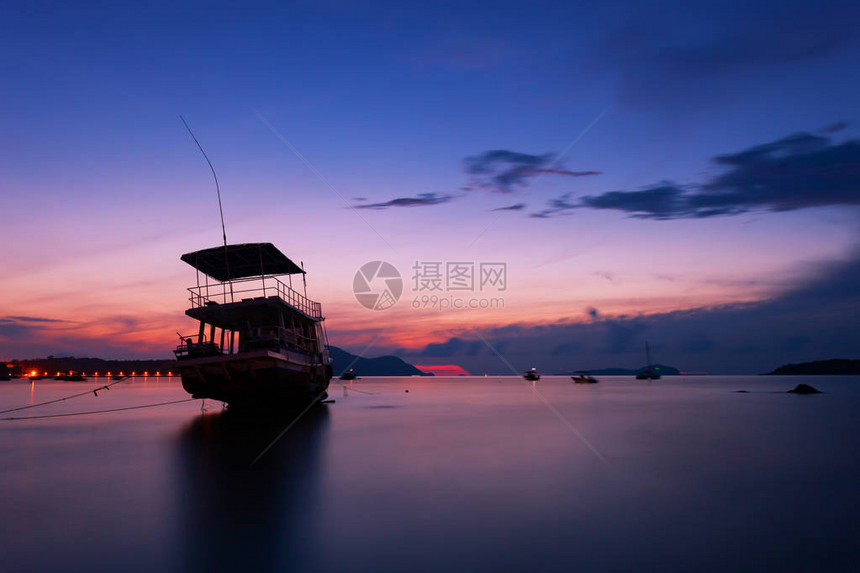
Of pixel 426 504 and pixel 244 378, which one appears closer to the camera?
pixel 426 504

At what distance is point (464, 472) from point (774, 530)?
321 inches

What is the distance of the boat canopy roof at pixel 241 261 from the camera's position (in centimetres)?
2841

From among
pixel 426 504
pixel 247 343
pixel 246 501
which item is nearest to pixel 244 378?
pixel 247 343

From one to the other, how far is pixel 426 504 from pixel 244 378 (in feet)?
59.4

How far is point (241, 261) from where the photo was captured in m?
31.2

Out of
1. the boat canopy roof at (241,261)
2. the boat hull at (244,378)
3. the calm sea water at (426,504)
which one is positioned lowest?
the calm sea water at (426,504)

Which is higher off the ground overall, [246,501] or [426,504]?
[246,501]

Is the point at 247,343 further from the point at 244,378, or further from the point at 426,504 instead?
the point at 426,504

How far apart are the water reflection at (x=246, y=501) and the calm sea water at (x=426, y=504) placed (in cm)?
6

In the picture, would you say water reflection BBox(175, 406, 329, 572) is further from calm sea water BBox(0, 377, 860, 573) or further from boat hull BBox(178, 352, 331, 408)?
boat hull BBox(178, 352, 331, 408)

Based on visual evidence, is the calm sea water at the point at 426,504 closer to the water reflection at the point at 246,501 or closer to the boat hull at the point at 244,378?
the water reflection at the point at 246,501

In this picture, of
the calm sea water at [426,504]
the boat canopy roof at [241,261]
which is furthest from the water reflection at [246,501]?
the boat canopy roof at [241,261]

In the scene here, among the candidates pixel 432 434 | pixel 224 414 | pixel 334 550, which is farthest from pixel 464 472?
pixel 224 414

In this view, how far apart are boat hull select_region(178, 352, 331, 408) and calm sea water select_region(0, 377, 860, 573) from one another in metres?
3.71
